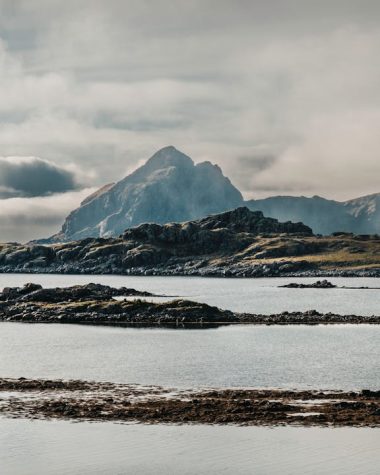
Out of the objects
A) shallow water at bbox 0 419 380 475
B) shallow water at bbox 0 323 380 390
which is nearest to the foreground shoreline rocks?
shallow water at bbox 0 419 380 475

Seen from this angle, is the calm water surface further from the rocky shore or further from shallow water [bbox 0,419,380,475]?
the rocky shore

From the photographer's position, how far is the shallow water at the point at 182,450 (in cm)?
4262

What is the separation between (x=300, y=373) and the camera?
82188 millimetres

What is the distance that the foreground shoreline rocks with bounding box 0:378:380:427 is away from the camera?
55.1 m

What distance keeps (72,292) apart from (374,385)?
346ft

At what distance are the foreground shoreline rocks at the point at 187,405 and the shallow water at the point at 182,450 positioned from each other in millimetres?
2729

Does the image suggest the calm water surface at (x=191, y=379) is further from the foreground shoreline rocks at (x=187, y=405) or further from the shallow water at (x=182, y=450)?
the foreground shoreline rocks at (x=187, y=405)

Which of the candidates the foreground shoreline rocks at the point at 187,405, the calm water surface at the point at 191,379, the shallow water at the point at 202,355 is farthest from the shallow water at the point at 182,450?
the shallow water at the point at 202,355

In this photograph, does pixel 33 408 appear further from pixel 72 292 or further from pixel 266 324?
pixel 72 292

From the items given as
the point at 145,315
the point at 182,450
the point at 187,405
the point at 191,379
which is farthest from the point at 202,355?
the point at 145,315

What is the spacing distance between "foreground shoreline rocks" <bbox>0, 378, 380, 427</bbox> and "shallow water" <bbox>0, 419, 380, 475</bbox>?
2.73 meters

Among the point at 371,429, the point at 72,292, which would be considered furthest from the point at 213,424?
the point at 72,292

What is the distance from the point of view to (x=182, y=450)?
46500mm

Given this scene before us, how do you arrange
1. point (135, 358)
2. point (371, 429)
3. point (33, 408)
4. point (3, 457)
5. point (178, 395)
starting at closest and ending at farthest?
point (3, 457), point (371, 429), point (33, 408), point (178, 395), point (135, 358)
